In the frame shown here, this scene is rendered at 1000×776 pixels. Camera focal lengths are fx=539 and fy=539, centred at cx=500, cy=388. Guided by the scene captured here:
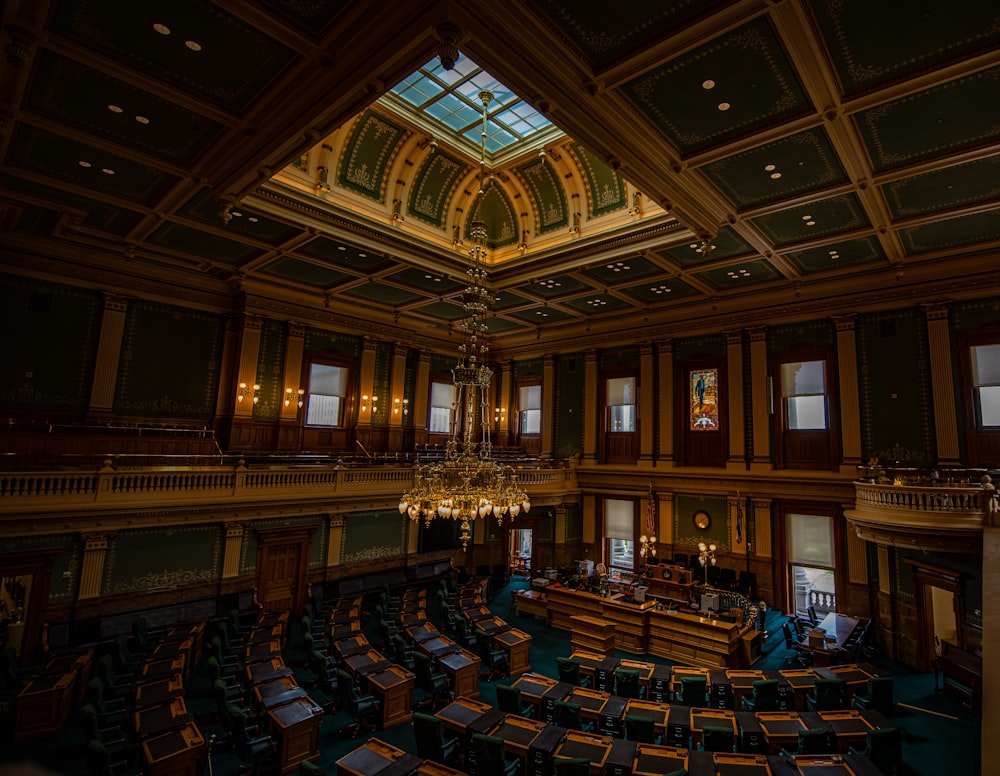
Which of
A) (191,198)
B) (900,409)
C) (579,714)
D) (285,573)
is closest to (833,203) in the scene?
(900,409)

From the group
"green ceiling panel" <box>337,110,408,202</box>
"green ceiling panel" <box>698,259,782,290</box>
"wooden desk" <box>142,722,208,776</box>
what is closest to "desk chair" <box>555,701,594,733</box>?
"wooden desk" <box>142,722,208,776</box>

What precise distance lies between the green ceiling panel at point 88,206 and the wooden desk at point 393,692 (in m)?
9.48

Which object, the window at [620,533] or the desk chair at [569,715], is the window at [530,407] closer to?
the window at [620,533]

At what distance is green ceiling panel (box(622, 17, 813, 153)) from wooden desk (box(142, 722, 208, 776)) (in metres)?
8.97

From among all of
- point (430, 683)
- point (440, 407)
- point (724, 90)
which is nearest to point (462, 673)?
point (430, 683)

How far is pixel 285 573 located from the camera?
40.3 feet

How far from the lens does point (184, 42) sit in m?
6.01

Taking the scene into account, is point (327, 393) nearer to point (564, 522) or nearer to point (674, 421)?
point (564, 522)

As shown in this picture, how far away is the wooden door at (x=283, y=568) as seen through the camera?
11875 millimetres

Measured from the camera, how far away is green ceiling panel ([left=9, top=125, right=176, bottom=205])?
7.91 m

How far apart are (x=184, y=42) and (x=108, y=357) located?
8.43 meters

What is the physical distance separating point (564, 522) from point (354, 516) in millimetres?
6235

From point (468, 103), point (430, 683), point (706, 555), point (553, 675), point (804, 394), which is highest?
point (468, 103)

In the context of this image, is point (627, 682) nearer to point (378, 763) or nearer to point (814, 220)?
point (378, 763)
